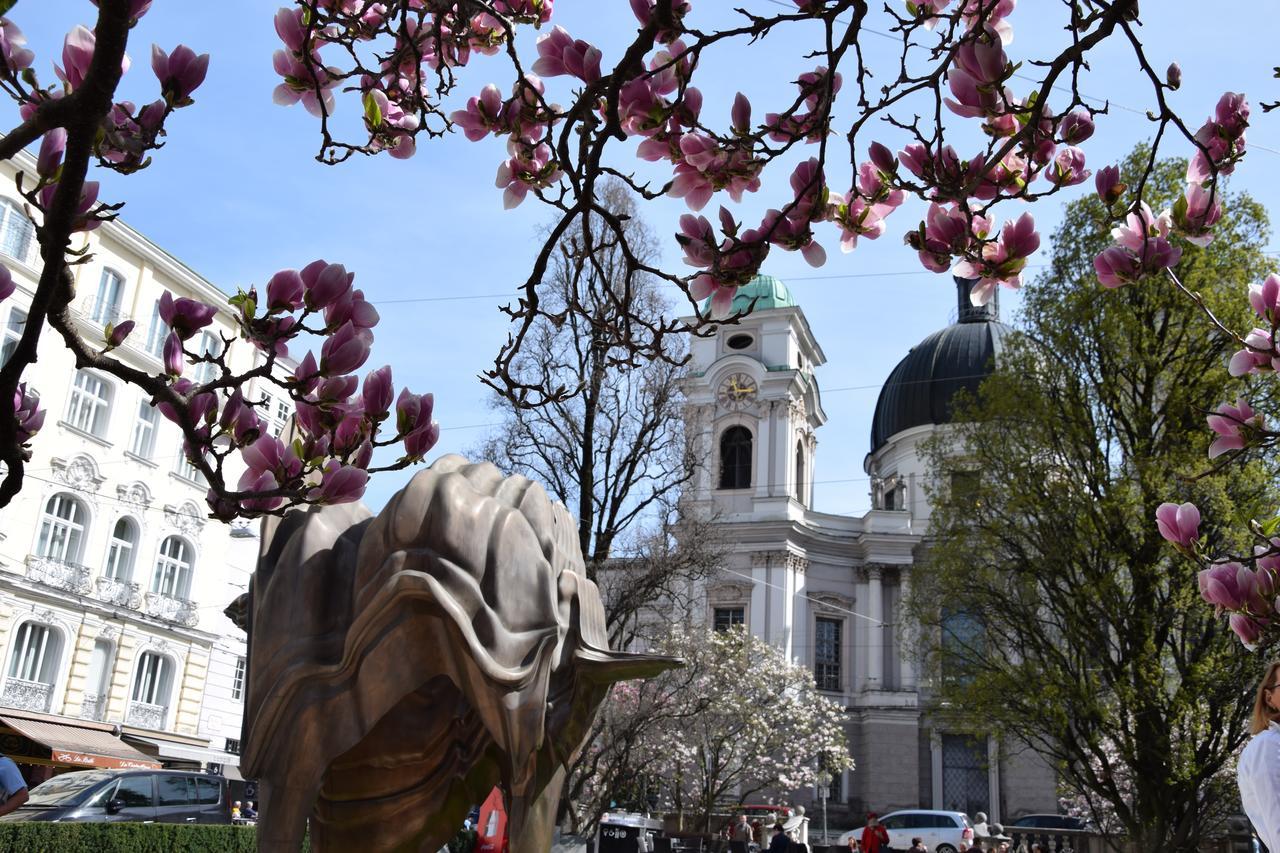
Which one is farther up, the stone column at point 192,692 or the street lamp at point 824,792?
the stone column at point 192,692

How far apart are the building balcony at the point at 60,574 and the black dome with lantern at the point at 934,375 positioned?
34646 mm

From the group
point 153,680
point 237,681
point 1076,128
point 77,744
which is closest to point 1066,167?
point 1076,128

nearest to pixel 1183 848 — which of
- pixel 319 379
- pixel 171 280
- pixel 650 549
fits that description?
pixel 650 549

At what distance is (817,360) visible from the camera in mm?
52250

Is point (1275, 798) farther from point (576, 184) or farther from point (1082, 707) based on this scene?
point (1082, 707)

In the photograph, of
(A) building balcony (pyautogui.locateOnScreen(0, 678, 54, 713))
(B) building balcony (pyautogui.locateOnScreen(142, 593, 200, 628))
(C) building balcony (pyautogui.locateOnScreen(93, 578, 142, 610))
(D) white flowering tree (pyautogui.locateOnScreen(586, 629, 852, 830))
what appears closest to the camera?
(A) building balcony (pyautogui.locateOnScreen(0, 678, 54, 713))

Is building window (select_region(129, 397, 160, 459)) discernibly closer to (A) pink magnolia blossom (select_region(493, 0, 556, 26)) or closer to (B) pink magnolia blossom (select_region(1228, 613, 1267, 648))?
(A) pink magnolia blossom (select_region(493, 0, 556, 26))

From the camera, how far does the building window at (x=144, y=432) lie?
29.9m

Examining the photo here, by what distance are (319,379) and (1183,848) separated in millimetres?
15790

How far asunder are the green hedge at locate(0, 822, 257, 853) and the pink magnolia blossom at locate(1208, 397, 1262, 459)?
10.9m

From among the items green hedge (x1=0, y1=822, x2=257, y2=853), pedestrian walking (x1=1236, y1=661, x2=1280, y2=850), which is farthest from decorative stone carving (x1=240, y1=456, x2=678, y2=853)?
green hedge (x1=0, y1=822, x2=257, y2=853)

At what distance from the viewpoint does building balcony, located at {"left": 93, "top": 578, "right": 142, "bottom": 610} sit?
28094mm

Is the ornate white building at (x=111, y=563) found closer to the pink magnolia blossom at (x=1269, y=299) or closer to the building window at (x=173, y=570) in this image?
the building window at (x=173, y=570)

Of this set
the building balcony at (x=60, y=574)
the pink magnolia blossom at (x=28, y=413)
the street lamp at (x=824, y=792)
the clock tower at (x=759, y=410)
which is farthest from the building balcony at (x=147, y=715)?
the pink magnolia blossom at (x=28, y=413)
